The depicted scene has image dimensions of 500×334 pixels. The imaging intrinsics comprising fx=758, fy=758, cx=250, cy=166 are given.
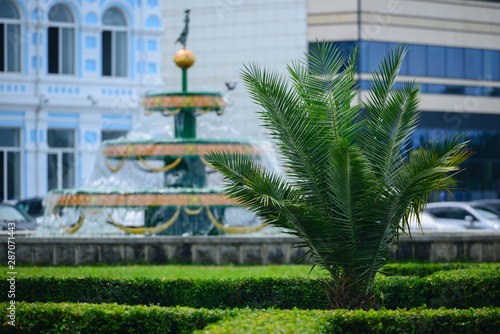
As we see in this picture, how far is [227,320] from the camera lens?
6766mm

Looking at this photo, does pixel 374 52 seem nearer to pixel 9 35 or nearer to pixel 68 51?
pixel 68 51

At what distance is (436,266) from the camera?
11.2m

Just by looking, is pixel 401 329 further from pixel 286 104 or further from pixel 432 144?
pixel 286 104

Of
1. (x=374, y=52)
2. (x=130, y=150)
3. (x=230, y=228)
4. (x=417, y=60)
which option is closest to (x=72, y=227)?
(x=130, y=150)

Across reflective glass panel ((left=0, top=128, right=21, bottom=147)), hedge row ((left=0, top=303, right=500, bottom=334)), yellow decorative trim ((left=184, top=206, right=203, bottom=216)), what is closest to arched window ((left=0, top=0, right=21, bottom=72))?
reflective glass panel ((left=0, top=128, right=21, bottom=147))

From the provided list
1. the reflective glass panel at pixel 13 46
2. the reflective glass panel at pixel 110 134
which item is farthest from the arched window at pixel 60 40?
Result: the reflective glass panel at pixel 110 134

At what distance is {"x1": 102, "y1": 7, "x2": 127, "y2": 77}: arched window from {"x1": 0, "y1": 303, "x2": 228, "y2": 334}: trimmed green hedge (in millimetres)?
22301

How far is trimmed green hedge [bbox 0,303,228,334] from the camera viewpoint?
7145 mm

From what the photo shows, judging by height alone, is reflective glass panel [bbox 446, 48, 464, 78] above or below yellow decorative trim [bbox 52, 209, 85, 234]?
above

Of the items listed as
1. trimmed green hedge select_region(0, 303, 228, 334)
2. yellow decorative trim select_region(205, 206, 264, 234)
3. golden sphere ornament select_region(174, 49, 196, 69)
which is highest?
golden sphere ornament select_region(174, 49, 196, 69)

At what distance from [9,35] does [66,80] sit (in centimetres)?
254

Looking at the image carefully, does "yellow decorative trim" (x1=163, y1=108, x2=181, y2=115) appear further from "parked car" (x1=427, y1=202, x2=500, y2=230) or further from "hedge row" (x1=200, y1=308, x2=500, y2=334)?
"hedge row" (x1=200, y1=308, x2=500, y2=334)

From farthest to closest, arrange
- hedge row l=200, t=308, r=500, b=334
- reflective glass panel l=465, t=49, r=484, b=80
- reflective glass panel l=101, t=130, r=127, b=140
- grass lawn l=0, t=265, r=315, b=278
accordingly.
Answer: reflective glass panel l=465, t=49, r=484, b=80 → reflective glass panel l=101, t=130, r=127, b=140 → grass lawn l=0, t=265, r=315, b=278 → hedge row l=200, t=308, r=500, b=334

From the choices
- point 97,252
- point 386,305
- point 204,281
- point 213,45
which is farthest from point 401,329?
point 213,45
